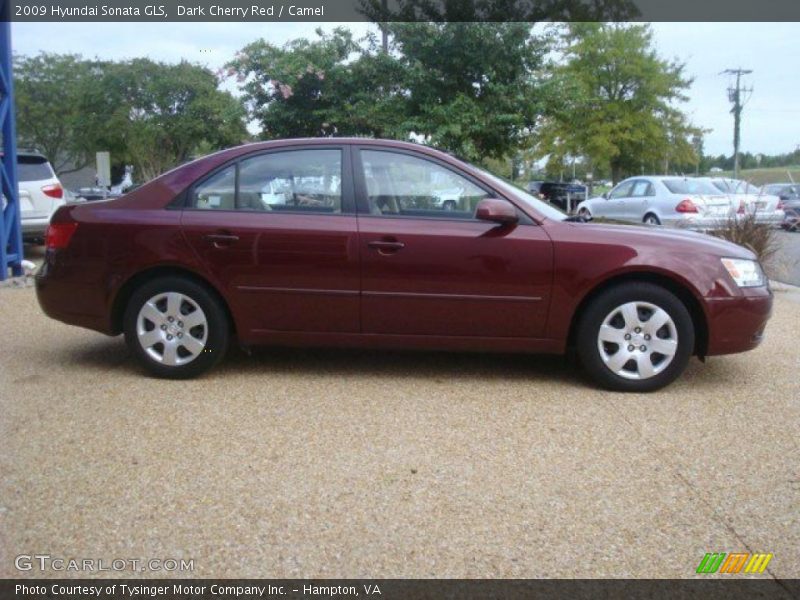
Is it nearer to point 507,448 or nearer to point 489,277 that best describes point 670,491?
point 507,448

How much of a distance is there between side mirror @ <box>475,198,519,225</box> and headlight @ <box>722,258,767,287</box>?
138cm

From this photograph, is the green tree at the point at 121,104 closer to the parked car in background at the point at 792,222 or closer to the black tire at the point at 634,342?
the parked car in background at the point at 792,222

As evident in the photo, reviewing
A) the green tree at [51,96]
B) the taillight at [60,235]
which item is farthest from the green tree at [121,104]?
the taillight at [60,235]

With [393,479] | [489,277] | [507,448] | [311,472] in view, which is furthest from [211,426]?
[489,277]

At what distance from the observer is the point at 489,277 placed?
15.9 ft

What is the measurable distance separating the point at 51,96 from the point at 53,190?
103ft

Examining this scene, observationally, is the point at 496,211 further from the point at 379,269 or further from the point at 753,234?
the point at 753,234

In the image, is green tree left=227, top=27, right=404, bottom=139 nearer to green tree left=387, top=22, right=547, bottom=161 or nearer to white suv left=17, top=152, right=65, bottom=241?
green tree left=387, top=22, right=547, bottom=161

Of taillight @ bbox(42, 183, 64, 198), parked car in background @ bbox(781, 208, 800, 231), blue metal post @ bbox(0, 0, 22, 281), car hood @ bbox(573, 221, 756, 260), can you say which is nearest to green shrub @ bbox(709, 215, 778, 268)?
Result: parked car in background @ bbox(781, 208, 800, 231)

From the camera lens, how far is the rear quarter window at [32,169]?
36.8ft

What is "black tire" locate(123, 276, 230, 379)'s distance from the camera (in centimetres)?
500

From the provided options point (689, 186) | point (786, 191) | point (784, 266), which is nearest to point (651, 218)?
point (689, 186)

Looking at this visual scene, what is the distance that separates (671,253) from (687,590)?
2576 millimetres

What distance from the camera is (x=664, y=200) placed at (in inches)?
571
